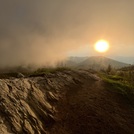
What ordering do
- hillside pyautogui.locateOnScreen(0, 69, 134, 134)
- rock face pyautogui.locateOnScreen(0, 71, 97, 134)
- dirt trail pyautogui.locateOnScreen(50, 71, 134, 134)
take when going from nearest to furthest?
rock face pyautogui.locateOnScreen(0, 71, 97, 134), hillside pyautogui.locateOnScreen(0, 69, 134, 134), dirt trail pyautogui.locateOnScreen(50, 71, 134, 134)

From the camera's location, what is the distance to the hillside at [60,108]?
1998cm

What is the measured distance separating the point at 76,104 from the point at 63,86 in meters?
4.83

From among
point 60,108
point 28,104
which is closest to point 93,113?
point 60,108

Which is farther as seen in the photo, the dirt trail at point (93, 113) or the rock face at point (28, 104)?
the dirt trail at point (93, 113)

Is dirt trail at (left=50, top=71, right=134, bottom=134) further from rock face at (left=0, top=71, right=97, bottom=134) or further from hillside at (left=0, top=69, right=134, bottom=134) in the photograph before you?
rock face at (left=0, top=71, right=97, bottom=134)

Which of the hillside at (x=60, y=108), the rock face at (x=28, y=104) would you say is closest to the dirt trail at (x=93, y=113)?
the hillside at (x=60, y=108)

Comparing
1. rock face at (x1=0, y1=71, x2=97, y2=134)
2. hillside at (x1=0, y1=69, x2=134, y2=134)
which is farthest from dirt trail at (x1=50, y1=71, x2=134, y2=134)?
rock face at (x1=0, y1=71, x2=97, y2=134)

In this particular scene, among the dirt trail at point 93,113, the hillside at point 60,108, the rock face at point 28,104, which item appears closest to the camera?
the rock face at point 28,104

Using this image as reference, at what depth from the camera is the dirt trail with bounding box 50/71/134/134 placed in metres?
21.4

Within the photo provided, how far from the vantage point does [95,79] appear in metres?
34.2

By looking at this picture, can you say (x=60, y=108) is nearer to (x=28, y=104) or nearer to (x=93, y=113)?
(x=93, y=113)

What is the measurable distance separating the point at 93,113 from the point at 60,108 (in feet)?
12.0

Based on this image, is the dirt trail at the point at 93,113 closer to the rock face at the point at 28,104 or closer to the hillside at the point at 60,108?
the hillside at the point at 60,108

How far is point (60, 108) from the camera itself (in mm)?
24391
